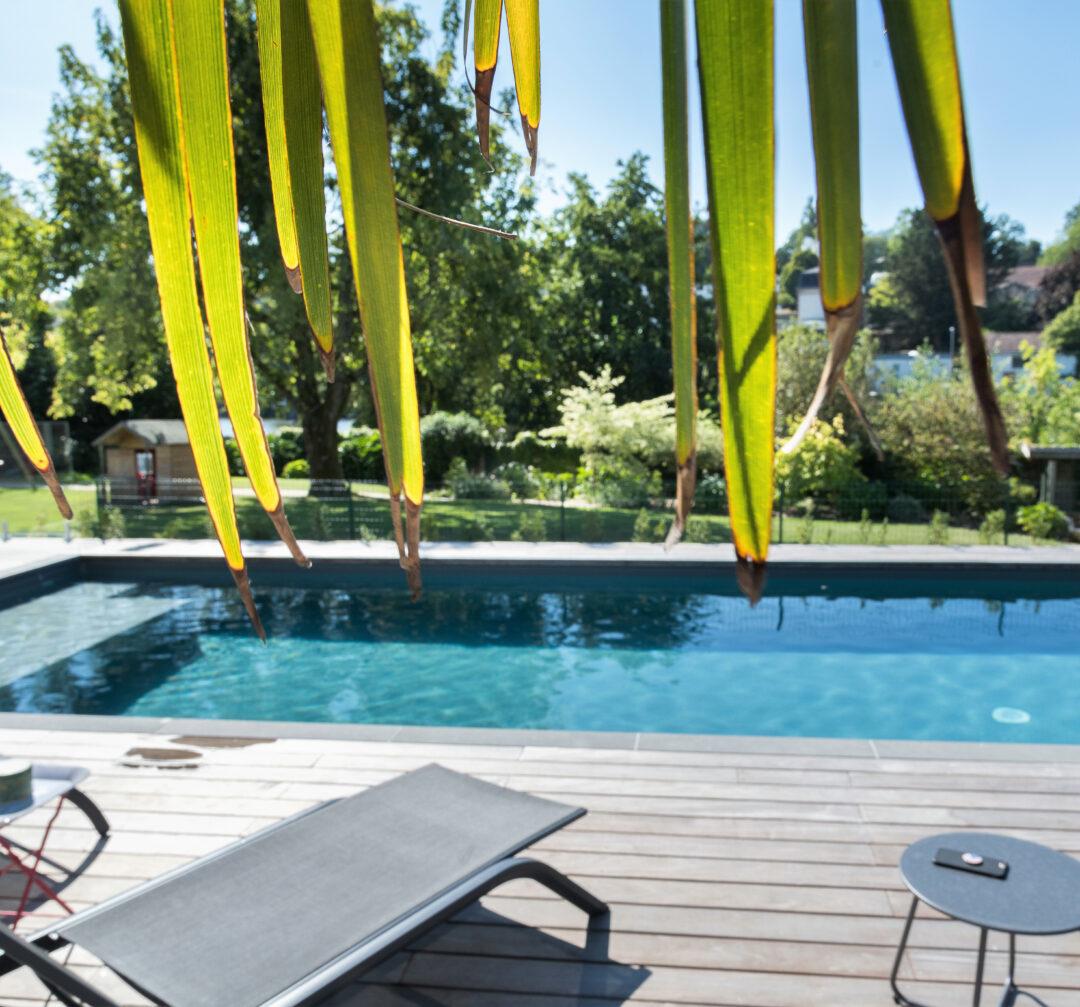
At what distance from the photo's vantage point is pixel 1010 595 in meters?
10.1

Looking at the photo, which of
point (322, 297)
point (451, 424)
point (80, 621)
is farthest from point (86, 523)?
point (322, 297)

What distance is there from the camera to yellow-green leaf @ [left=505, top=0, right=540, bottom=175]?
0.36 m

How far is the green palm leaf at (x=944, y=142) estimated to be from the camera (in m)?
0.22

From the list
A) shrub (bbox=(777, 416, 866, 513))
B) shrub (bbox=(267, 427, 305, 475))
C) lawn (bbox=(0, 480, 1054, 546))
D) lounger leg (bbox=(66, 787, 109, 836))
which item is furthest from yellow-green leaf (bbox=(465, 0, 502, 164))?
shrub (bbox=(267, 427, 305, 475))

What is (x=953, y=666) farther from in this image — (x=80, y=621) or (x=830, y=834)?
(x=80, y=621)

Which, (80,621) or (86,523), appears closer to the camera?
(80,621)

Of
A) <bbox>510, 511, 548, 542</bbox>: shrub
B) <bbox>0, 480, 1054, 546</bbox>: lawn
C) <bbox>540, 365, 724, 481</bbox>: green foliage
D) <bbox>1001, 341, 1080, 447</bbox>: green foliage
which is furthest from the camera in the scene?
<bbox>540, 365, 724, 481</bbox>: green foliage

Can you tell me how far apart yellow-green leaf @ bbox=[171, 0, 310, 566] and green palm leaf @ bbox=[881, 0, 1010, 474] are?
0.72ft

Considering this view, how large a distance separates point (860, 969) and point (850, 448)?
46.4ft

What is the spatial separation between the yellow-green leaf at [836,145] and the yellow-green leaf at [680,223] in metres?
0.04

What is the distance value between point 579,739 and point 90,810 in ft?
6.90

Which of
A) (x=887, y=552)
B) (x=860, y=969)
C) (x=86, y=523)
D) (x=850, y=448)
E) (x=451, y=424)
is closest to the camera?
(x=860, y=969)

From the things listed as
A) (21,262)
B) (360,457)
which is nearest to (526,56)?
(21,262)

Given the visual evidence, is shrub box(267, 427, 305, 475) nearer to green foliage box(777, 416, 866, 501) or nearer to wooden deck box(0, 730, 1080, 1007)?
green foliage box(777, 416, 866, 501)
